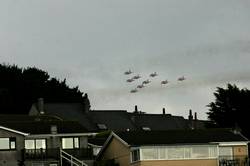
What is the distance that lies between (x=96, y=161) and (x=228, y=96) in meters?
31.4

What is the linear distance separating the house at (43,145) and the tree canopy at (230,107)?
28.3m

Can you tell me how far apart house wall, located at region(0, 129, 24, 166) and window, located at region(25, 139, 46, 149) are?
0.80m

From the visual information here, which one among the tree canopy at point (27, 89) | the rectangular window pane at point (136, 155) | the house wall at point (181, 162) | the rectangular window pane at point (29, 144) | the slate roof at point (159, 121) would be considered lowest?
the house wall at point (181, 162)

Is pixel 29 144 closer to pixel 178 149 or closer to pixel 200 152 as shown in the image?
pixel 178 149

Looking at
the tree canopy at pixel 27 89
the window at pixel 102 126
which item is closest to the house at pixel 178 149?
the window at pixel 102 126

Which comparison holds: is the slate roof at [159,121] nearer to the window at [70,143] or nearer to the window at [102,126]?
the window at [102,126]

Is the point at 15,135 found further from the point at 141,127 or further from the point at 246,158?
the point at 141,127

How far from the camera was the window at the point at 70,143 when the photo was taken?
3216 inches

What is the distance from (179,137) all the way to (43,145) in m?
14.2

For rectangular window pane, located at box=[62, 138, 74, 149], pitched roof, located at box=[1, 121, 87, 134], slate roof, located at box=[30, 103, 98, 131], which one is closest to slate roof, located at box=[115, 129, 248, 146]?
rectangular window pane, located at box=[62, 138, 74, 149]

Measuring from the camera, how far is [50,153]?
262 ft

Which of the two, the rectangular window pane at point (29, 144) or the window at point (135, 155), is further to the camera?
the rectangular window pane at point (29, 144)

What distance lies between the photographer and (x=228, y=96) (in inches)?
4220

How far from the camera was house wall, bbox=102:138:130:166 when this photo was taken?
253 ft
